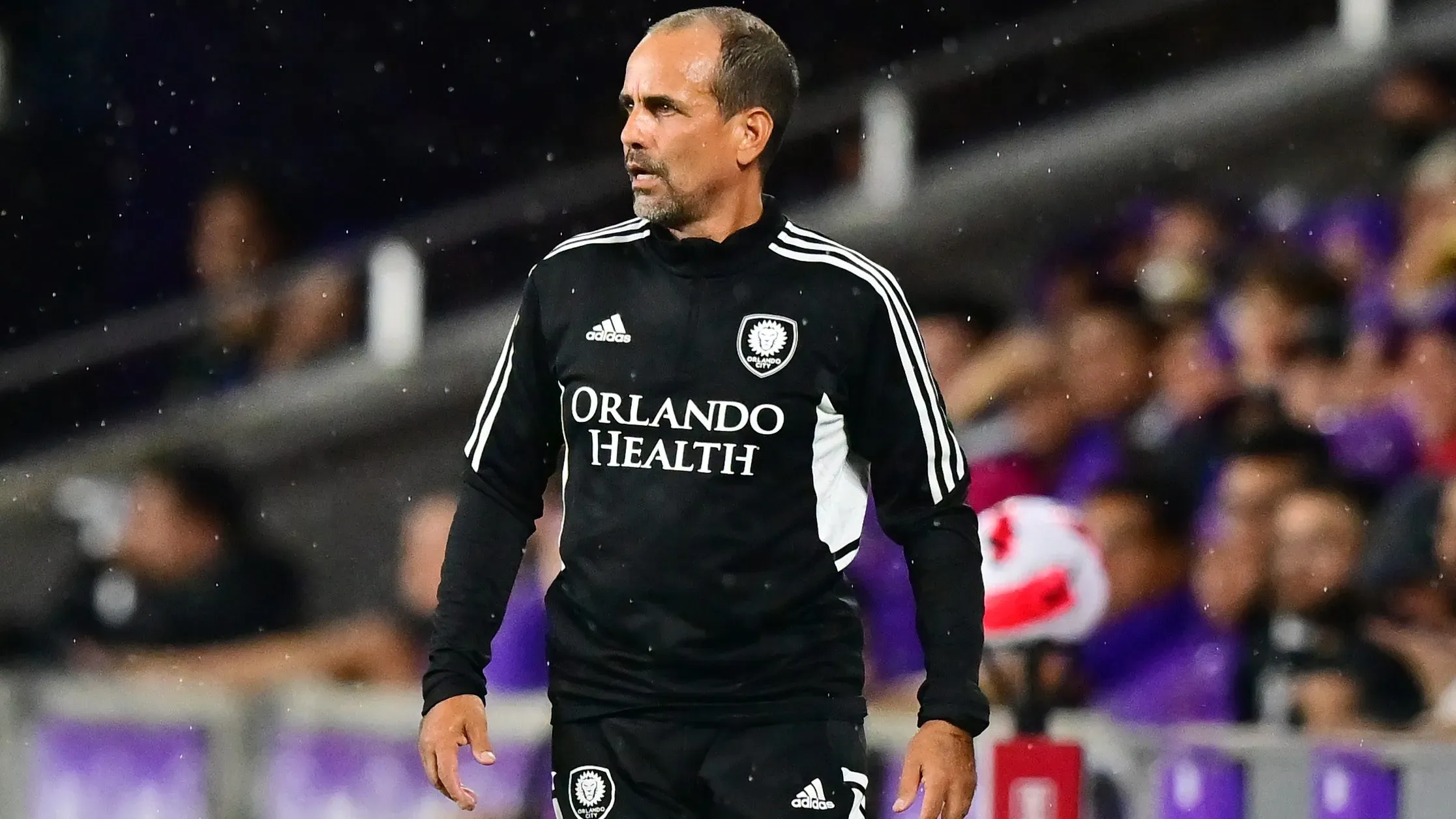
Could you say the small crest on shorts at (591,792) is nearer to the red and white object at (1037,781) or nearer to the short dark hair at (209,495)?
the red and white object at (1037,781)

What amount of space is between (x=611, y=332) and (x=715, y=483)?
257 mm

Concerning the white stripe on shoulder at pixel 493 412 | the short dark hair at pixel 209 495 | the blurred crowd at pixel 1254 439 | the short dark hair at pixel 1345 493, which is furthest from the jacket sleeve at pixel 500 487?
the short dark hair at pixel 209 495

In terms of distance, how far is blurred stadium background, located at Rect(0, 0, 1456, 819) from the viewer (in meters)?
5.11

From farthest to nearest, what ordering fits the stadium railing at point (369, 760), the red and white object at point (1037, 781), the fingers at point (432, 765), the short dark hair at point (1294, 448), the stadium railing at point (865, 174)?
the stadium railing at point (865, 174) → the short dark hair at point (1294, 448) → the stadium railing at point (369, 760) → the red and white object at point (1037, 781) → the fingers at point (432, 765)

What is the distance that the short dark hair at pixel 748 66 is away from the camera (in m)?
3.29

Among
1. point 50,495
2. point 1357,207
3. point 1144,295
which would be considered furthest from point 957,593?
point 50,495

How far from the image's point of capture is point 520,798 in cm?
Result: 551

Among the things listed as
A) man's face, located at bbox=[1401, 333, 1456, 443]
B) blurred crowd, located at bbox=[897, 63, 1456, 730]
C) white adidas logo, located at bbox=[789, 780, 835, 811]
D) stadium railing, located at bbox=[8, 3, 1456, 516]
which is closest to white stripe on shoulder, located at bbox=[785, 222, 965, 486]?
white adidas logo, located at bbox=[789, 780, 835, 811]

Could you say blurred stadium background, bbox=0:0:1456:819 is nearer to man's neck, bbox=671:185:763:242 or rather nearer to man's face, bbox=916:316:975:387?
man's face, bbox=916:316:975:387

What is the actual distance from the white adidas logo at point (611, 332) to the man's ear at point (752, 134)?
28 centimetres

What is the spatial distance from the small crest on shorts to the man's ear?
0.85m

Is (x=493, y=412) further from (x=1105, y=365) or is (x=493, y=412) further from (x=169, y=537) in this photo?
(x=169, y=537)

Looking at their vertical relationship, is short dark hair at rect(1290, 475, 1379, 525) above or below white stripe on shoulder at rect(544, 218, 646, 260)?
above

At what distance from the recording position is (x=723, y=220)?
3344 mm
